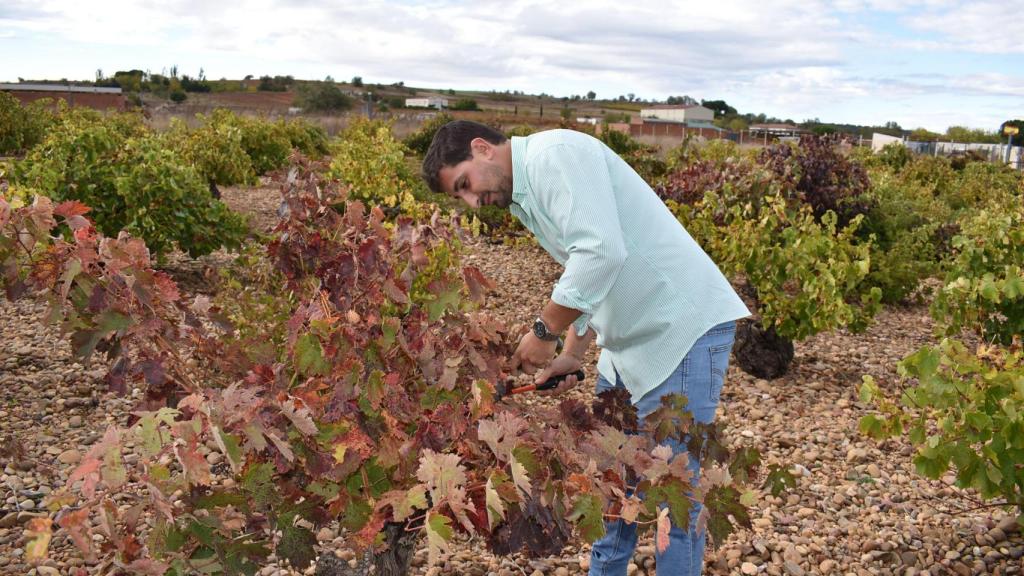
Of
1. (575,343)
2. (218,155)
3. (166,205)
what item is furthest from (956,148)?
(575,343)

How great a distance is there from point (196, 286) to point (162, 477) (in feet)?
18.1

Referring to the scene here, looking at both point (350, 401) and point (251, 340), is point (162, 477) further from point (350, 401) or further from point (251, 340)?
point (251, 340)

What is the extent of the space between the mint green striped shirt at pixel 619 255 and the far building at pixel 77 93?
40256 millimetres

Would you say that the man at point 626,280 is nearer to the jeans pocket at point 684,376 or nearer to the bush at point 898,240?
the jeans pocket at point 684,376

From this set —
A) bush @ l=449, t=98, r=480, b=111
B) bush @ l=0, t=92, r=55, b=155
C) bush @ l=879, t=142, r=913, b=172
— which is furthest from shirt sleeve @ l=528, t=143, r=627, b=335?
bush @ l=449, t=98, r=480, b=111

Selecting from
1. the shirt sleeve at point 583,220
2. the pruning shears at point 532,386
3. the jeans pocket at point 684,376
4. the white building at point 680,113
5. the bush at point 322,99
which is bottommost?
the pruning shears at point 532,386

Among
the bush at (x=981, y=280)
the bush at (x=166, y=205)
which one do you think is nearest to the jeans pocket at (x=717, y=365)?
the bush at (x=981, y=280)

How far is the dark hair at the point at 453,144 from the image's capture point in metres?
2.16

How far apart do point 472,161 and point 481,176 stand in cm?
5

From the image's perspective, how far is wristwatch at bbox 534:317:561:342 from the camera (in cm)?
211

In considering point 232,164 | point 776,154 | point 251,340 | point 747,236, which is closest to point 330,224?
point 251,340

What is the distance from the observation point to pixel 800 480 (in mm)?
3793

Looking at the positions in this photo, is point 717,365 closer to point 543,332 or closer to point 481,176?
point 543,332

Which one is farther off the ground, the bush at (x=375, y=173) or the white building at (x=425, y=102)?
the white building at (x=425, y=102)
